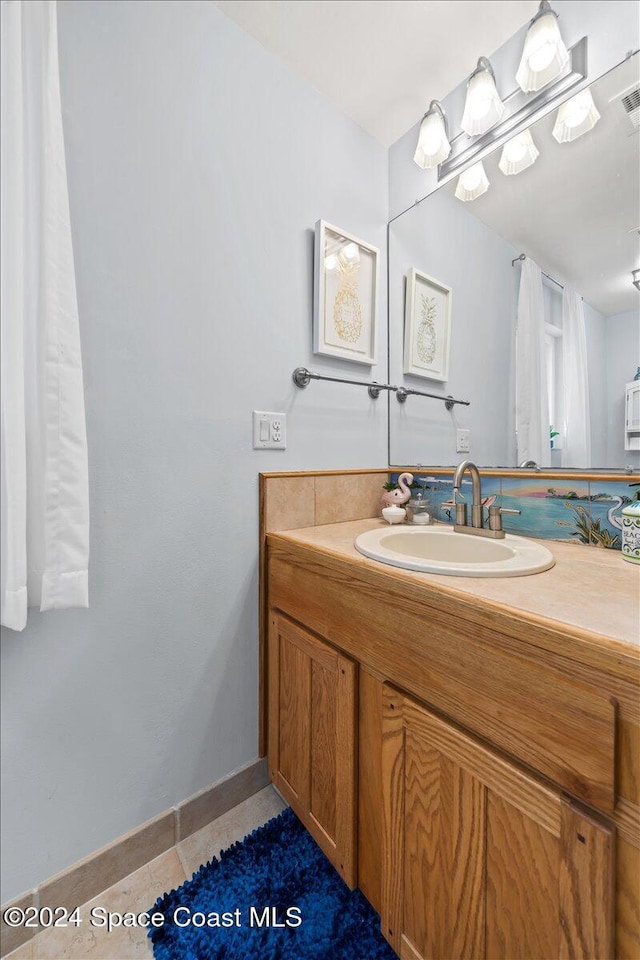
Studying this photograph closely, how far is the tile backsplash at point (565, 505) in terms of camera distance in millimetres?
967

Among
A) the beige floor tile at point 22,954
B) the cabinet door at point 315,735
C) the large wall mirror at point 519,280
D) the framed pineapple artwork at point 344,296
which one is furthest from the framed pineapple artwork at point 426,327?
the beige floor tile at point 22,954

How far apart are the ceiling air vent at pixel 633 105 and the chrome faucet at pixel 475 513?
2.76 feet

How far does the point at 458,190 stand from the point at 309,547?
1231 millimetres

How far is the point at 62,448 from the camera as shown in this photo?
79 cm

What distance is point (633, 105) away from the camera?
2.95 ft

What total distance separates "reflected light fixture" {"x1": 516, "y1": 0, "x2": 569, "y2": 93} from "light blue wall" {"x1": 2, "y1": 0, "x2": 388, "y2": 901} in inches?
24.0

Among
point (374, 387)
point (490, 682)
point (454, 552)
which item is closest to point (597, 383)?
point (454, 552)

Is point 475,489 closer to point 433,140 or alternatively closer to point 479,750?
point 479,750

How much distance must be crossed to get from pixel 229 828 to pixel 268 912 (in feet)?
0.83

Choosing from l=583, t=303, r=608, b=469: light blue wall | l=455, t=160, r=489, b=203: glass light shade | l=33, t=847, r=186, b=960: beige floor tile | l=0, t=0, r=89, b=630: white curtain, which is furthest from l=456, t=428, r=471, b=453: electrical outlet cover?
l=33, t=847, r=186, b=960: beige floor tile

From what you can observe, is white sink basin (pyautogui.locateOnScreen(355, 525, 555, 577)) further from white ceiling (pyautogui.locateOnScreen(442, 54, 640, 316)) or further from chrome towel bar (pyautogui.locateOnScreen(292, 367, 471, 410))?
white ceiling (pyautogui.locateOnScreen(442, 54, 640, 316))

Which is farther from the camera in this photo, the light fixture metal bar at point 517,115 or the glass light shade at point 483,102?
the glass light shade at point 483,102

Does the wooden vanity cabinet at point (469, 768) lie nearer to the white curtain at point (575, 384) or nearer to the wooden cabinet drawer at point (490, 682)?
the wooden cabinet drawer at point (490, 682)

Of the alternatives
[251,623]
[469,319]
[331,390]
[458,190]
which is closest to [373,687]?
[251,623]
